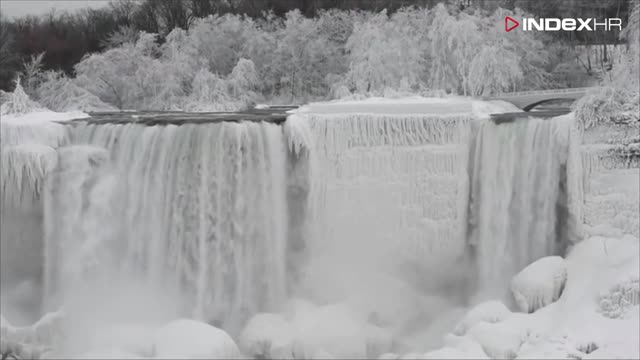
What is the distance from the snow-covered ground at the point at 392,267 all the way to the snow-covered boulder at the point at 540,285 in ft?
0.05

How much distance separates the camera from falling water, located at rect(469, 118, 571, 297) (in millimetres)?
12414

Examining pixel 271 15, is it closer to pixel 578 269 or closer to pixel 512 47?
pixel 512 47

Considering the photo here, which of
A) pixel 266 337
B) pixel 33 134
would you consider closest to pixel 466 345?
pixel 266 337

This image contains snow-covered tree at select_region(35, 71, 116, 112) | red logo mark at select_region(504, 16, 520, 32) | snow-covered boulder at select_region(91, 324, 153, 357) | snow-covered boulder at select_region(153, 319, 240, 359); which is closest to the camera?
snow-covered boulder at select_region(153, 319, 240, 359)

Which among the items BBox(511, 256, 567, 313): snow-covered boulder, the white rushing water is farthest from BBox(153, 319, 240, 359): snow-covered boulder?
BBox(511, 256, 567, 313): snow-covered boulder

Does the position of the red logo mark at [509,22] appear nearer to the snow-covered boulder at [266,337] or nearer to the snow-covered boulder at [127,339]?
the snow-covered boulder at [266,337]

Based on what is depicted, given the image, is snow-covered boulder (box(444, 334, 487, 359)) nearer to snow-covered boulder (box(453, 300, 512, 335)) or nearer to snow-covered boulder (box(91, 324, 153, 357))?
snow-covered boulder (box(453, 300, 512, 335))

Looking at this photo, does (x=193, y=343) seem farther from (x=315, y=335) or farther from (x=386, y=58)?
(x=386, y=58)

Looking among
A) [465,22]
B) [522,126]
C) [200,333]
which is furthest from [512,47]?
[200,333]

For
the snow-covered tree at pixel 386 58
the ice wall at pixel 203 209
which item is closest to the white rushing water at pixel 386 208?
the ice wall at pixel 203 209

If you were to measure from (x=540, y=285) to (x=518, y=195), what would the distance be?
184cm

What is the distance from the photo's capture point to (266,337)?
464 inches

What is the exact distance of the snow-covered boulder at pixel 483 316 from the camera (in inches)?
452

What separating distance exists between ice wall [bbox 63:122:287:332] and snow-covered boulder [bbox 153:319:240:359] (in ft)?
3.79
